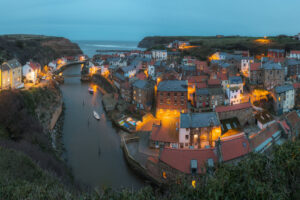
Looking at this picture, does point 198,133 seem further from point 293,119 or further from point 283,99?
point 283,99

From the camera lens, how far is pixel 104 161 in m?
11.8

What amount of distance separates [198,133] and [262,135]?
2842 mm

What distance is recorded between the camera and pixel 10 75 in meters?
16.9

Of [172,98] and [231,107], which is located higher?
[172,98]

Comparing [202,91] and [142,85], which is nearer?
[202,91]

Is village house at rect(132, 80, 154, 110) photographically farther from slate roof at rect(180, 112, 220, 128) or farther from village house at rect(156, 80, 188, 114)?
slate roof at rect(180, 112, 220, 128)

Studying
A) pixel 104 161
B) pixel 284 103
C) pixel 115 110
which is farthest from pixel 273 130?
pixel 115 110

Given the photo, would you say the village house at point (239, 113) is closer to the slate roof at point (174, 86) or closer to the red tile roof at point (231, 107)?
the red tile roof at point (231, 107)

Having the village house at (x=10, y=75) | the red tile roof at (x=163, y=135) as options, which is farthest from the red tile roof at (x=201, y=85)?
the village house at (x=10, y=75)

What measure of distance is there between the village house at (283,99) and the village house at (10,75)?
59.2ft

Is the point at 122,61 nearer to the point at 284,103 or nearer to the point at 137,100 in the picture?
the point at 137,100

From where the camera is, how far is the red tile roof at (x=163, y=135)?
38.4 feet

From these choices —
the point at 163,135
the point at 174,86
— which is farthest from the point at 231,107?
the point at 163,135

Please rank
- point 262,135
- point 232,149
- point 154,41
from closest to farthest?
point 232,149 < point 262,135 < point 154,41
